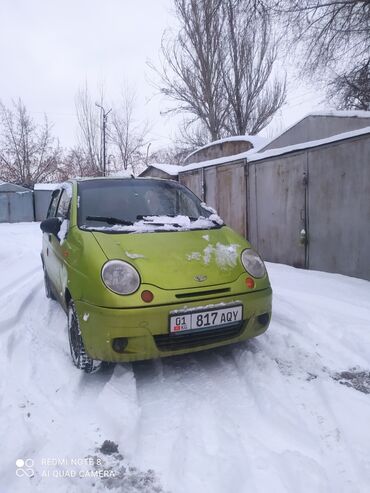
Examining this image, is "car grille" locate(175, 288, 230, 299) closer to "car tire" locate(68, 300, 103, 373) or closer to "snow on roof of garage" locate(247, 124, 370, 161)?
"car tire" locate(68, 300, 103, 373)

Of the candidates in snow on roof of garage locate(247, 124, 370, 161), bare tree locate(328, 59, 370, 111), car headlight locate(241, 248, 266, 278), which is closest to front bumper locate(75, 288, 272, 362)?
car headlight locate(241, 248, 266, 278)

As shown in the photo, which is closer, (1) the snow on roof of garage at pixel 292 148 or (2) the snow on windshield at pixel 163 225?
(2) the snow on windshield at pixel 163 225

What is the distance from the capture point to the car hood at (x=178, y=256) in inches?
105

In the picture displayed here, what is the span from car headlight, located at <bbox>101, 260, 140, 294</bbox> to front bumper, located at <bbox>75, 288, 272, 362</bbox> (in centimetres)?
15

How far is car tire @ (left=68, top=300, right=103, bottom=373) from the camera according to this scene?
285cm

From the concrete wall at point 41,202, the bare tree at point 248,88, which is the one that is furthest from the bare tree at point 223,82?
the concrete wall at point 41,202

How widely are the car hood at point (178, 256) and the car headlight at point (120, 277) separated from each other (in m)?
0.05

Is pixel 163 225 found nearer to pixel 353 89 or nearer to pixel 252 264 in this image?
pixel 252 264

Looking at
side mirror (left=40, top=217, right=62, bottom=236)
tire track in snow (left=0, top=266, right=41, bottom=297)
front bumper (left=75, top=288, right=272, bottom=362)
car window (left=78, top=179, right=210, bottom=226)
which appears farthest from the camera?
tire track in snow (left=0, top=266, right=41, bottom=297)

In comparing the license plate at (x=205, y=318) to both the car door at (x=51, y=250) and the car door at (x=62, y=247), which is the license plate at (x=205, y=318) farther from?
the car door at (x=51, y=250)

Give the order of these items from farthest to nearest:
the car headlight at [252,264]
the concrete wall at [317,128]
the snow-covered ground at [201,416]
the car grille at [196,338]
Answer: the concrete wall at [317,128], the car headlight at [252,264], the car grille at [196,338], the snow-covered ground at [201,416]

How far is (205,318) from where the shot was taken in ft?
8.65

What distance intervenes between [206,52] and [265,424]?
20.4m

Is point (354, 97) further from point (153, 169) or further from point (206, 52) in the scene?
point (206, 52)
